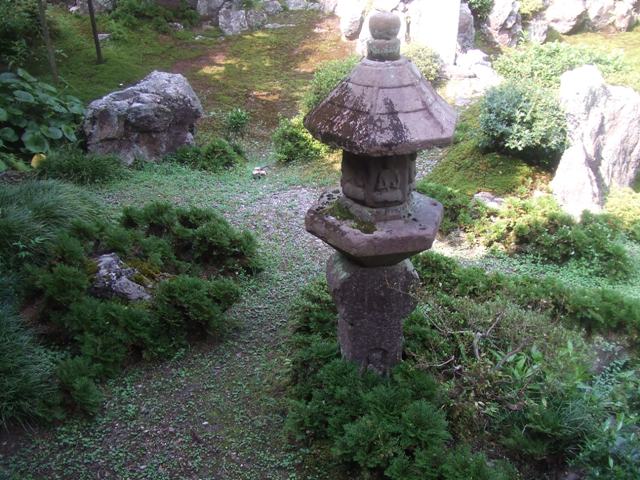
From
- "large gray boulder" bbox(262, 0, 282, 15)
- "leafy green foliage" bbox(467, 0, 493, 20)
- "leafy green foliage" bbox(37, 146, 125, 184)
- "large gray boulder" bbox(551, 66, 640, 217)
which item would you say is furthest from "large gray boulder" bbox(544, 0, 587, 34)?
"leafy green foliage" bbox(37, 146, 125, 184)

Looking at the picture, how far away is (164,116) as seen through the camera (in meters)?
9.86

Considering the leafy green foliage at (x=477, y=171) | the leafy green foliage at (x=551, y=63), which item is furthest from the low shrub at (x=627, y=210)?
the leafy green foliage at (x=551, y=63)

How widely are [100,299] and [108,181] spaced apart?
3833mm

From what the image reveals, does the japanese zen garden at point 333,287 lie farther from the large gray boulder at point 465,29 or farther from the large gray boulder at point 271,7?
the large gray boulder at point 271,7

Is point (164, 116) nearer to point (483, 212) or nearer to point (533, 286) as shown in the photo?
point (483, 212)

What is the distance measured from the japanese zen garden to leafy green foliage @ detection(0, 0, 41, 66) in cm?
304

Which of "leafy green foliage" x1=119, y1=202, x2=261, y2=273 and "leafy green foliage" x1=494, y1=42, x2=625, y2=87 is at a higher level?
"leafy green foliage" x1=494, y1=42, x2=625, y2=87

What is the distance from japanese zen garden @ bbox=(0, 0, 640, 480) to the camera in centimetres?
392

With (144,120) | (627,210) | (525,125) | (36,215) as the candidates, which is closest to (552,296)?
(627,210)

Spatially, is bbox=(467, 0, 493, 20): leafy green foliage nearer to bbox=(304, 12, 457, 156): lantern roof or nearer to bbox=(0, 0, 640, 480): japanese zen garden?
bbox=(0, 0, 640, 480): japanese zen garden

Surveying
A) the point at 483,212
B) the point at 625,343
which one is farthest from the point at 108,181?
the point at 625,343

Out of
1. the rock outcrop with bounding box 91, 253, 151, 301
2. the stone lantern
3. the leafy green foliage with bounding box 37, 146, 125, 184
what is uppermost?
the stone lantern

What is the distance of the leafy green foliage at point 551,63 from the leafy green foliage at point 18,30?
10450mm

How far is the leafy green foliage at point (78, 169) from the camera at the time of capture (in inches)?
340
